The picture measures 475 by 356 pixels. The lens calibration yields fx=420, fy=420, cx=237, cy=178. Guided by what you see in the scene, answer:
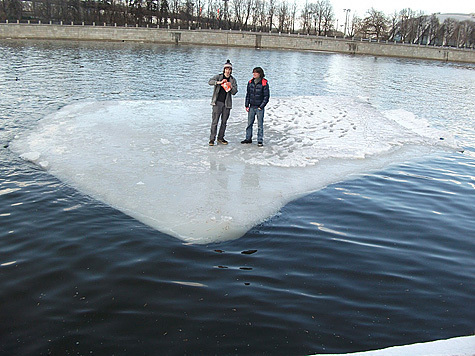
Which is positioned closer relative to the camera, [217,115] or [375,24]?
[217,115]

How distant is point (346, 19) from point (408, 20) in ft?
56.0

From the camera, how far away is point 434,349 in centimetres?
325

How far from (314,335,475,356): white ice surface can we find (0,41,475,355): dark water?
287mm

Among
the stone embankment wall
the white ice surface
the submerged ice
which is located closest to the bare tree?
the stone embankment wall

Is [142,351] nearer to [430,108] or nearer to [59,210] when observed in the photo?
[59,210]

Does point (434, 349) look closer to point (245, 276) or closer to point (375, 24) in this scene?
point (245, 276)

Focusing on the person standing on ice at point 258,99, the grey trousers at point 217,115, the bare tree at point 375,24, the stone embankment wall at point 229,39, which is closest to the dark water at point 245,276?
the person standing on ice at point 258,99

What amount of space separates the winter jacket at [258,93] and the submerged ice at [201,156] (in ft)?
3.30

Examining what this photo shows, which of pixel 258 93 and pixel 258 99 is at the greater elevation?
pixel 258 93

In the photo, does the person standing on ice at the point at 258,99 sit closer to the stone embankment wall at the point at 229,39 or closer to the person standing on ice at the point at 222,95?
the person standing on ice at the point at 222,95

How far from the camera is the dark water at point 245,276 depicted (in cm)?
361

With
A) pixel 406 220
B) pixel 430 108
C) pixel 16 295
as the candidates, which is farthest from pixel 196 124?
pixel 430 108

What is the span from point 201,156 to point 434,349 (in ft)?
20.0

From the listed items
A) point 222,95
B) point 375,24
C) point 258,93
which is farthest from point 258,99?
point 375,24
